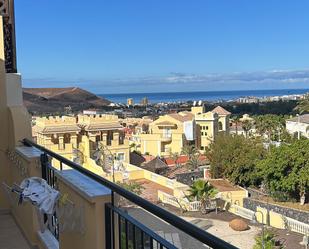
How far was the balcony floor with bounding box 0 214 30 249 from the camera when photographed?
3.15 m

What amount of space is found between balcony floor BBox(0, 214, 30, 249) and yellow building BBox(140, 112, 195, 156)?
31.7 metres

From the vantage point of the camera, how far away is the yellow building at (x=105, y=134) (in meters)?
29.0

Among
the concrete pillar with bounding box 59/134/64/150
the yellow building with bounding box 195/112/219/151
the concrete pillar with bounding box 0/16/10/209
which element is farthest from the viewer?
the yellow building with bounding box 195/112/219/151

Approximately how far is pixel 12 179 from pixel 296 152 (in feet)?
67.9

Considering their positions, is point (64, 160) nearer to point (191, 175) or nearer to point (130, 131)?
point (191, 175)

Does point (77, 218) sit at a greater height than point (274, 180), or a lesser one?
greater

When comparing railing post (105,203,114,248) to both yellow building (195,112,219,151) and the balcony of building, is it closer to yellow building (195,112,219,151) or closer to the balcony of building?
the balcony of building

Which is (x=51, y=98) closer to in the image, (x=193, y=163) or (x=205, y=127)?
(x=193, y=163)

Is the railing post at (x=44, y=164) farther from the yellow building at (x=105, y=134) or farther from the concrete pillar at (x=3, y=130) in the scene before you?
the yellow building at (x=105, y=134)

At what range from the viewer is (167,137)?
36062 mm

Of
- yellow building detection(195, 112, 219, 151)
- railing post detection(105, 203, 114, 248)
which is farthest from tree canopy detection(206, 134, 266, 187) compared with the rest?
railing post detection(105, 203, 114, 248)

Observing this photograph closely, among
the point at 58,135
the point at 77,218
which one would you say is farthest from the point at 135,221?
the point at 58,135

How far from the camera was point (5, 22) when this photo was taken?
13.0 feet

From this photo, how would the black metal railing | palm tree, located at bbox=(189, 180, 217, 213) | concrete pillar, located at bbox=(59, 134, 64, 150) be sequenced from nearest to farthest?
1. the black metal railing
2. palm tree, located at bbox=(189, 180, 217, 213)
3. concrete pillar, located at bbox=(59, 134, 64, 150)
